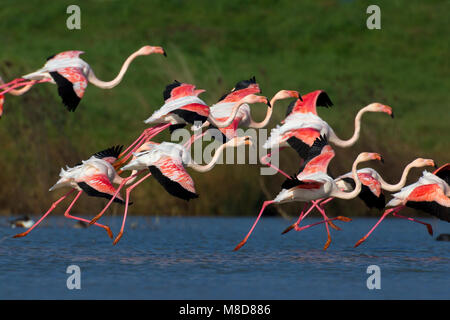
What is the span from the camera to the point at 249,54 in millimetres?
52469

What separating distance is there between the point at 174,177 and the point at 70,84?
190 centimetres

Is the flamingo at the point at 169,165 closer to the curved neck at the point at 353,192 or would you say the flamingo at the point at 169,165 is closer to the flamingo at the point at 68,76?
the flamingo at the point at 68,76

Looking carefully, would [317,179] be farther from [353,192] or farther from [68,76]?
[68,76]

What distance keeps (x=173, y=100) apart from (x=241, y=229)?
19.9 ft

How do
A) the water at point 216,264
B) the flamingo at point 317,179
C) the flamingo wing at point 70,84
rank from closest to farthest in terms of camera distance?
the water at point 216,264, the flamingo wing at point 70,84, the flamingo at point 317,179

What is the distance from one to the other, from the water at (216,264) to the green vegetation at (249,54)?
199 inches

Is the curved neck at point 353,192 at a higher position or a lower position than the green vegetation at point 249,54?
lower

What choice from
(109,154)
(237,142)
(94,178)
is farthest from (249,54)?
(94,178)

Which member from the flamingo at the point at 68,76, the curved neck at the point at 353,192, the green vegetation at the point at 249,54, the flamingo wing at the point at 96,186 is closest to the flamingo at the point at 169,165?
the flamingo wing at the point at 96,186

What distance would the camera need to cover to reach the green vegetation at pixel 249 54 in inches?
1367

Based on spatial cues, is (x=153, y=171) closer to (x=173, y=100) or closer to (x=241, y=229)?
(x=173, y=100)

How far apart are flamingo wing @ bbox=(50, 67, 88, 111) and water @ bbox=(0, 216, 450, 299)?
2254mm

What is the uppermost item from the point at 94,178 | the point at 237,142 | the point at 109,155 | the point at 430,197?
the point at 237,142

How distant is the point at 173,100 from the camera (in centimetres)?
1441
